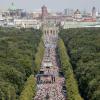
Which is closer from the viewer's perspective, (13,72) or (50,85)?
(13,72)

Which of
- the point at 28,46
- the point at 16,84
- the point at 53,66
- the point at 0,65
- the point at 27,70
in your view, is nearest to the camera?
the point at 16,84

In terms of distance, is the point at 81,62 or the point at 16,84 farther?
the point at 81,62

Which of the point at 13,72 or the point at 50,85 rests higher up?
the point at 13,72

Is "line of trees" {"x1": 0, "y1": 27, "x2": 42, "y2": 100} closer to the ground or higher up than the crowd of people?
higher up

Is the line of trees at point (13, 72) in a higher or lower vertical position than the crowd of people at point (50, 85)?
higher

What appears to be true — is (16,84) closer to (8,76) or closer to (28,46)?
(8,76)

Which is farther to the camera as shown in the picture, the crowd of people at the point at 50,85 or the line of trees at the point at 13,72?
the crowd of people at the point at 50,85

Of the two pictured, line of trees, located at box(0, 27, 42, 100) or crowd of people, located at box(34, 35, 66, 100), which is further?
crowd of people, located at box(34, 35, 66, 100)

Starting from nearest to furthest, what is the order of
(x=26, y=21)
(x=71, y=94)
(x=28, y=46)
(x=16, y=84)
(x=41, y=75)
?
(x=71, y=94)
(x=16, y=84)
(x=41, y=75)
(x=28, y=46)
(x=26, y=21)

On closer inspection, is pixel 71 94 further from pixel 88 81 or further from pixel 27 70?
pixel 27 70

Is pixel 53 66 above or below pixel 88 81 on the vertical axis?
below

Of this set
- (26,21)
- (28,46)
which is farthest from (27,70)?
(26,21)
